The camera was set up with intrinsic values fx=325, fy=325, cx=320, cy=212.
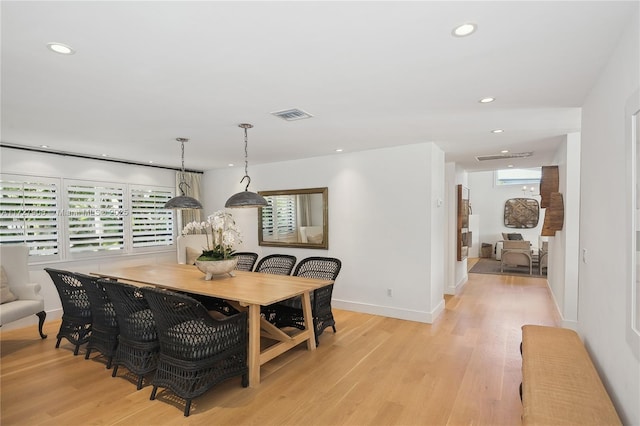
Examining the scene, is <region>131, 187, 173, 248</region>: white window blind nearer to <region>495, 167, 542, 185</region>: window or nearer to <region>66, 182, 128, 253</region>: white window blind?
<region>66, 182, 128, 253</region>: white window blind

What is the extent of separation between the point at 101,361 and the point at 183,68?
3.12 metres

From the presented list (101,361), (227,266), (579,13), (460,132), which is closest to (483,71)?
(579,13)

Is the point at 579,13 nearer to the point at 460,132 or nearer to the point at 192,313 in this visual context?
the point at 460,132

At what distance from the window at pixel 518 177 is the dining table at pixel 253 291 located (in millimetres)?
9692

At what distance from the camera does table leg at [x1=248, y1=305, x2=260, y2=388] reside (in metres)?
2.88

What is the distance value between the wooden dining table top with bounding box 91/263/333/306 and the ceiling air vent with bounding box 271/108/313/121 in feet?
5.53

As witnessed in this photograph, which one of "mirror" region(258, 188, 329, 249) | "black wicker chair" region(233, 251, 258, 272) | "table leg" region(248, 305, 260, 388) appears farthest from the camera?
"mirror" region(258, 188, 329, 249)

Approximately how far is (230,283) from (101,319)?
1332 millimetres

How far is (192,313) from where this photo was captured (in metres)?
2.52

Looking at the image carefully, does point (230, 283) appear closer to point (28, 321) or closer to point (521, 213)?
point (28, 321)

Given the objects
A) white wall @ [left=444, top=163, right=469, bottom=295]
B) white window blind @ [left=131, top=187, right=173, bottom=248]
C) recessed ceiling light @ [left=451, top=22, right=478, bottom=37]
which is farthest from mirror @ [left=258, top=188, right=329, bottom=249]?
recessed ceiling light @ [left=451, top=22, right=478, bottom=37]

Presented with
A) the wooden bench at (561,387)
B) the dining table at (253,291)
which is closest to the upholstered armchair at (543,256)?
the wooden bench at (561,387)

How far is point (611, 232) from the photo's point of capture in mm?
1882

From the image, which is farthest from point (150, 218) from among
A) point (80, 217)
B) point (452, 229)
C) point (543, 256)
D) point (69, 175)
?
point (543, 256)
